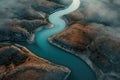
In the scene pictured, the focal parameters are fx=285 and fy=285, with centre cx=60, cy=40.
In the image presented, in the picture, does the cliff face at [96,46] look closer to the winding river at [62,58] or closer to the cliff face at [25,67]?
the winding river at [62,58]

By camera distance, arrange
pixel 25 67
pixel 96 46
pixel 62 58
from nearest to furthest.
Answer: pixel 25 67, pixel 62 58, pixel 96 46

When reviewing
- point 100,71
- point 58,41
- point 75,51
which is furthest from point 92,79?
point 58,41

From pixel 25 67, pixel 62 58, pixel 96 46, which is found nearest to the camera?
pixel 25 67

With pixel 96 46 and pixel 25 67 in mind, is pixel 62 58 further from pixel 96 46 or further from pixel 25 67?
pixel 25 67

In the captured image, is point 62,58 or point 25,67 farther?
point 62,58

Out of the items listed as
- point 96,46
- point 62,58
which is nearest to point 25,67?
point 62,58

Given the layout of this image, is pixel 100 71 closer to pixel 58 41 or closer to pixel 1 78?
pixel 58 41
